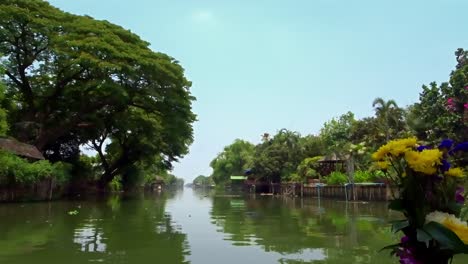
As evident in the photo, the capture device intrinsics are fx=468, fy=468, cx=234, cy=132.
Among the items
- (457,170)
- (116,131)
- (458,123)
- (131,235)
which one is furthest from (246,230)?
(116,131)

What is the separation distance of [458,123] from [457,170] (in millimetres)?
25351

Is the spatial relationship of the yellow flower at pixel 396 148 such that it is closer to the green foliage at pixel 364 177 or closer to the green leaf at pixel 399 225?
the green leaf at pixel 399 225

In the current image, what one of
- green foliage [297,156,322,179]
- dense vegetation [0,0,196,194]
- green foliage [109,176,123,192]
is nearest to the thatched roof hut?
dense vegetation [0,0,196,194]

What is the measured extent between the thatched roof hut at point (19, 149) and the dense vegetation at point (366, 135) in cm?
2173

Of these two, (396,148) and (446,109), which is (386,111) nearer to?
(446,109)

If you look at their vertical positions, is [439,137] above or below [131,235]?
above

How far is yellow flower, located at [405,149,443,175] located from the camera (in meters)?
3.09

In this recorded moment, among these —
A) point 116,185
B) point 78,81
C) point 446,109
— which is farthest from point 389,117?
point 116,185

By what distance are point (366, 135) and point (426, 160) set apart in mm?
44430

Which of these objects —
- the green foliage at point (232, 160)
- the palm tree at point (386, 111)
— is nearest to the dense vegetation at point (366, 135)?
the palm tree at point (386, 111)

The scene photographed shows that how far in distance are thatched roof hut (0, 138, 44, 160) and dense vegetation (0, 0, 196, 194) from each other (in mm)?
753

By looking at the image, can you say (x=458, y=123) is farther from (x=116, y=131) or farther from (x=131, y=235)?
(x=116, y=131)

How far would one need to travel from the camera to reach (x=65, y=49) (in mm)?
30531

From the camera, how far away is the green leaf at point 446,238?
297 centimetres
